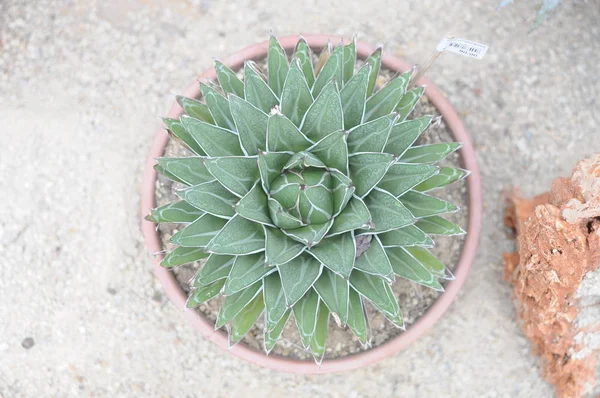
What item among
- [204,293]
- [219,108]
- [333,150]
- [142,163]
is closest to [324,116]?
[333,150]

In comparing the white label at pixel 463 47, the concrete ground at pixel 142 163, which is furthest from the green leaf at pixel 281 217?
the concrete ground at pixel 142 163

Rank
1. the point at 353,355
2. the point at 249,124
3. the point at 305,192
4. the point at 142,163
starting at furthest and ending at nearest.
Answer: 1. the point at 142,163
2. the point at 353,355
3. the point at 249,124
4. the point at 305,192

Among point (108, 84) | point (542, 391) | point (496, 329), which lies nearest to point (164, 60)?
point (108, 84)

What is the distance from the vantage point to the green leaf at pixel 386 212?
1.31 meters

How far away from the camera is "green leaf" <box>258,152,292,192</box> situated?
4.18 feet

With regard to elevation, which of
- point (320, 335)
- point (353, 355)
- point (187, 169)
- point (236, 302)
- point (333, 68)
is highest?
point (333, 68)

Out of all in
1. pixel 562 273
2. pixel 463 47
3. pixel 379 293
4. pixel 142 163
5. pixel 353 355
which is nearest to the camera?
pixel 379 293

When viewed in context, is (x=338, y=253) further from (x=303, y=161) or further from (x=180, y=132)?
(x=180, y=132)

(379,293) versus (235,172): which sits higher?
(235,172)

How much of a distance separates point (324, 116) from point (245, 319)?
65cm

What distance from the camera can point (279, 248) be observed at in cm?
131

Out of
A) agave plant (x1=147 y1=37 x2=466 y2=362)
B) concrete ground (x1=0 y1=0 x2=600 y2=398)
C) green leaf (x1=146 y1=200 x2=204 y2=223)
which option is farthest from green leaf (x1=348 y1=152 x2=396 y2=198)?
concrete ground (x1=0 y1=0 x2=600 y2=398)

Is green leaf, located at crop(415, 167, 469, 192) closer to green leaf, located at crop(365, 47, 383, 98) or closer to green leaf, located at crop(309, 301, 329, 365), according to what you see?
green leaf, located at crop(365, 47, 383, 98)

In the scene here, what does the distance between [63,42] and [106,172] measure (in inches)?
24.4
